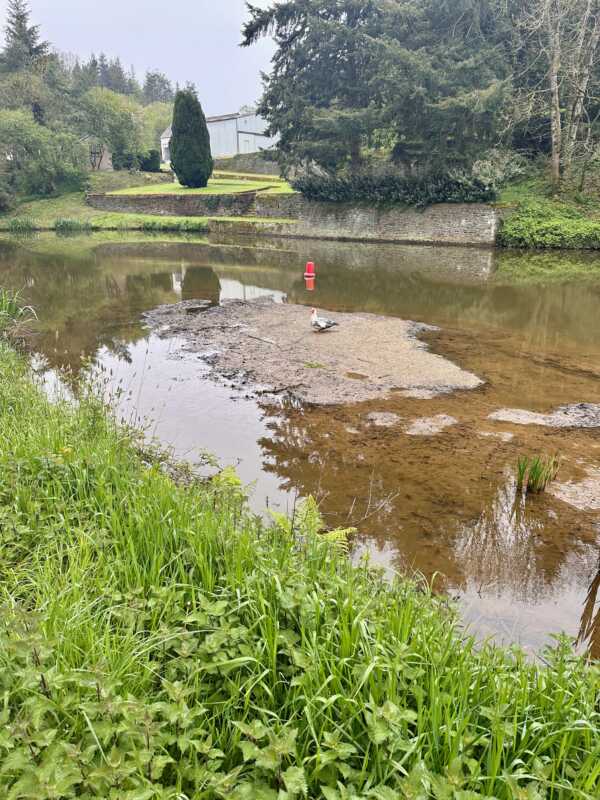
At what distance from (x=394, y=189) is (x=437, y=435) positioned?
21.5m

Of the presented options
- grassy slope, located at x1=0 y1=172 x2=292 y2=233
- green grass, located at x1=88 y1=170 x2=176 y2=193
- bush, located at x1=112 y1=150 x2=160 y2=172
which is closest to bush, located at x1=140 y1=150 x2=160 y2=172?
bush, located at x1=112 y1=150 x2=160 y2=172

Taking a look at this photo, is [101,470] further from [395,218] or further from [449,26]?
[449,26]

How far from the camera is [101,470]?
343 cm

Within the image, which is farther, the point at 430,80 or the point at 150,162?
the point at 150,162

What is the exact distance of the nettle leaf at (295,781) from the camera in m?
1.51

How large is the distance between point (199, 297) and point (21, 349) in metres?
5.66

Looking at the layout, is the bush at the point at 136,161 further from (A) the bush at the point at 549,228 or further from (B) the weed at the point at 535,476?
(B) the weed at the point at 535,476

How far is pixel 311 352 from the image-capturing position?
8.80 m

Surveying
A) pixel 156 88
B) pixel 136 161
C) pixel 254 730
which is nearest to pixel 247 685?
pixel 254 730

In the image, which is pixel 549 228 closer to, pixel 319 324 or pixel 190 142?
pixel 319 324

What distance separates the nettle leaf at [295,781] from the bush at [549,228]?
22.1m

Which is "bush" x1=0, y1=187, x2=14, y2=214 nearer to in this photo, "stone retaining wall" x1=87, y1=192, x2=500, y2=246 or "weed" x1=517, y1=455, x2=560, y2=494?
"stone retaining wall" x1=87, y1=192, x2=500, y2=246

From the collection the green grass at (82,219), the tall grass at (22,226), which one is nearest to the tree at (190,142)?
the green grass at (82,219)

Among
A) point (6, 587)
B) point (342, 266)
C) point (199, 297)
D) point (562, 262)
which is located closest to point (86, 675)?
Answer: point (6, 587)
